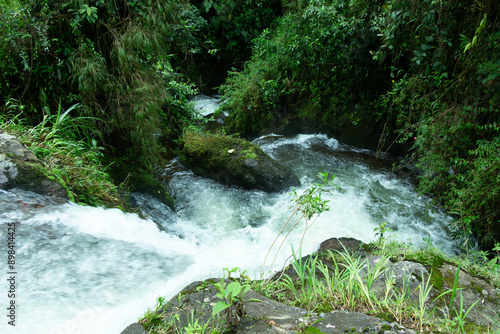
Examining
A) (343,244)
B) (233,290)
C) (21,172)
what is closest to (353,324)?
(233,290)

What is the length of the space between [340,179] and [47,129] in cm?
536

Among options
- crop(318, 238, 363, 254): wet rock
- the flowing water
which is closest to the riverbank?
the flowing water

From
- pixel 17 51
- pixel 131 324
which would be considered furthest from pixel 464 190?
pixel 17 51

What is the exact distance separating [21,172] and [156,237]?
1.53 meters

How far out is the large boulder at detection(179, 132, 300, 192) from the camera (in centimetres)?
591

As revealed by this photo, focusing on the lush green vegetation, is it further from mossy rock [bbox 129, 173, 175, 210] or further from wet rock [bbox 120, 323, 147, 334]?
mossy rock [bbox 129, 173, 175, 210]

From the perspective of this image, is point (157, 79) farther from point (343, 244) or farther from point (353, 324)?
point (353, 324)

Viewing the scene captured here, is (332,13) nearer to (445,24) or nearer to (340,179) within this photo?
(445,24)

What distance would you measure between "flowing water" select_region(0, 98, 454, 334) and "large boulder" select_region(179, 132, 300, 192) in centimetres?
20

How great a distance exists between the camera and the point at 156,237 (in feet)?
11.5

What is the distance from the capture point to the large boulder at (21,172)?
2910mm

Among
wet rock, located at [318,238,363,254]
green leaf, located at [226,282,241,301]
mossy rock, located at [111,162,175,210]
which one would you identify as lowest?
wet rock, located at [318,238,363,254]

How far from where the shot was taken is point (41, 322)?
6.73 ft

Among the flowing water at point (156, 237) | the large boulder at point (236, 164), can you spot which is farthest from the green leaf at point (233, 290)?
the large boulder at point (236, 164)
